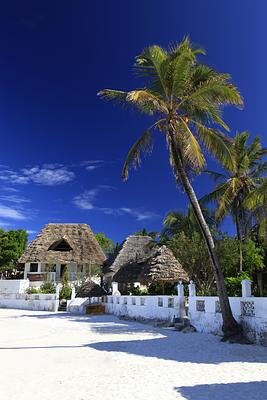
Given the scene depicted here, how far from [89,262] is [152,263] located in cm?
1110

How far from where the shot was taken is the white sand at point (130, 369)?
540cm

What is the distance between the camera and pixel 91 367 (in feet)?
23.2

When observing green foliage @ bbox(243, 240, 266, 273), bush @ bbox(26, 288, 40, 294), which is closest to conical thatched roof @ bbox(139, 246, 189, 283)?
green foliage @ bbox(243, 240, 266, 273)

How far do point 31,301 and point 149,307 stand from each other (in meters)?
13.7

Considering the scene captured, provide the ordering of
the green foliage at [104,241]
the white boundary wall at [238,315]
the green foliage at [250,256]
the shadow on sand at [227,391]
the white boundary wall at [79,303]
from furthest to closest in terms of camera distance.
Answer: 1. the green foliage at [104,241]
2. the white boundary wall at [79,303]
3. the green foliage at [250,256]
4. the white boundary wall at [238,315]
5. the shadow on sand at [227,391]

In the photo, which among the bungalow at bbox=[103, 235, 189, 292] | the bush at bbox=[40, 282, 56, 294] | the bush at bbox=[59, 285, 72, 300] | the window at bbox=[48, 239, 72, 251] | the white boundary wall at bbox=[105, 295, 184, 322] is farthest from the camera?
the window at bbox=[48, 239, 72, 251]

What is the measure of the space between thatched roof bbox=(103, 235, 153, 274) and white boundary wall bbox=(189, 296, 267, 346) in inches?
571

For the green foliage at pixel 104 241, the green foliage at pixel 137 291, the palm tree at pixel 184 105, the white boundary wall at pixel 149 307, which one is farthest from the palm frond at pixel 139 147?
the green foliage at pixel 104 241

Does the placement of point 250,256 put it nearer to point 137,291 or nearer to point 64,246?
point 137,291

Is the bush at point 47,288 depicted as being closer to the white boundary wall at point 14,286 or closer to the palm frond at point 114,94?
the white boundary wall at point 14,286

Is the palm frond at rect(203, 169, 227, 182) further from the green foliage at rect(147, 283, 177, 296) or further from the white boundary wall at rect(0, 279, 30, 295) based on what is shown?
the white boundary wall at rect(0, 279, 30, 295)

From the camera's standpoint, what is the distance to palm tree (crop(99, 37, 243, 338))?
1101 cm

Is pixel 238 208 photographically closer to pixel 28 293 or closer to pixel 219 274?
pixel 219 274

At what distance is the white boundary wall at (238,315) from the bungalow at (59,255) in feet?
59.3
